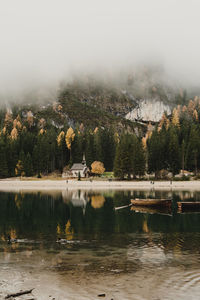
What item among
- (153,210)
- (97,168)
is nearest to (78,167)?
(97,168)

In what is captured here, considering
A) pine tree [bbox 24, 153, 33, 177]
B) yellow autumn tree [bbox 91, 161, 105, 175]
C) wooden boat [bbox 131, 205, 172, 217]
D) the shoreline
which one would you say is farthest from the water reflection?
pine tree [bbox 24, 153, 33, 177]

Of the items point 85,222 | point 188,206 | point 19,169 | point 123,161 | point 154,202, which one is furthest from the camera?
point 19,169

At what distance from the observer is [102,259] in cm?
2317

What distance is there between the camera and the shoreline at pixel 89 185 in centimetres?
11406

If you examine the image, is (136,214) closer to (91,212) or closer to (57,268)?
(91,212)

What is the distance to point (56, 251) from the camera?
25.8m

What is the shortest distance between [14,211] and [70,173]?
93913 mm

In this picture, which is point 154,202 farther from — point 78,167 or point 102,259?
point 78,167

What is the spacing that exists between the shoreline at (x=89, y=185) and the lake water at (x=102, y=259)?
2767 inches

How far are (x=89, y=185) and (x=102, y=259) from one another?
333 ft

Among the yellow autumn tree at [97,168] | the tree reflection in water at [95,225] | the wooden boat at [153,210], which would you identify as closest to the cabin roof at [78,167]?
the yellow autumn tree at [97,168]

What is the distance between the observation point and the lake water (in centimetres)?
1698

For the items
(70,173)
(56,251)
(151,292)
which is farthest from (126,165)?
(151,292)

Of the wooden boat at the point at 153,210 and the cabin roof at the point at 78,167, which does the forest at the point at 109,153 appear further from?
the wooden boat at the point at 153,210
